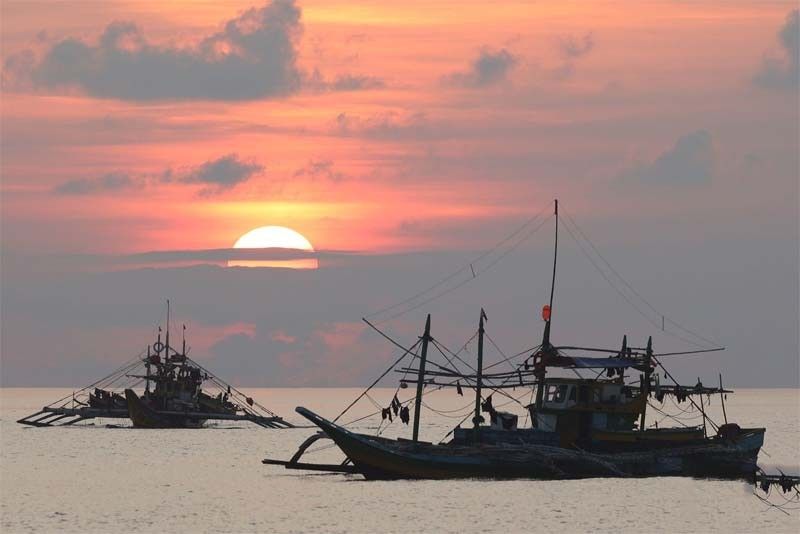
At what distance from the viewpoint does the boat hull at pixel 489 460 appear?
261 feet

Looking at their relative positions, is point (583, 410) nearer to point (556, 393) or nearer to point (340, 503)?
point (556, 393)

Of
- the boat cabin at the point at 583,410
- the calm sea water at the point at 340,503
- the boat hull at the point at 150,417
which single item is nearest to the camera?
the calm sea water at the point at 340,503

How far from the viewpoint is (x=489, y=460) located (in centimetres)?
7962

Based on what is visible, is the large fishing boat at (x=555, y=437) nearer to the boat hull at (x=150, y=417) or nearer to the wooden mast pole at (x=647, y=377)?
the wooden mast pole at (x=647, y=377)

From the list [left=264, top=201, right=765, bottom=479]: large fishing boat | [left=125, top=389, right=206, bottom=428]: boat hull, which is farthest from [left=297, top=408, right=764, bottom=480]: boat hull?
[left=125, top=389, right=206, bottom=428]: boat hull

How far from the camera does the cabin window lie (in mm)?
82875

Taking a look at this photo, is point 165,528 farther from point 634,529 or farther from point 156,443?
point 156,443

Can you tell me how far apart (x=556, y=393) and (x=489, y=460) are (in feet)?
21.0

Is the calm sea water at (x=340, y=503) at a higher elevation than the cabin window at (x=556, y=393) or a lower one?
lower

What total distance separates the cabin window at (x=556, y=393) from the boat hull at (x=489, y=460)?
3060mm

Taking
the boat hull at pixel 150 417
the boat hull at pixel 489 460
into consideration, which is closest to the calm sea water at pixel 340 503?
the boat hull at pixel 489 460

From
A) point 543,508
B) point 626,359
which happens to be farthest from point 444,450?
point 626,359

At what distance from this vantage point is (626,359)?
3349 inches

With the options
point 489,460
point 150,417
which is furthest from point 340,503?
point 150,417
